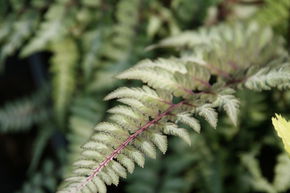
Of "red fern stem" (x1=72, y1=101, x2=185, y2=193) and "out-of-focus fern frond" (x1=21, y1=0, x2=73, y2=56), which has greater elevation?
"out-of-focus fern frond" (x1=21, y1=0, x2=73, y2=56)

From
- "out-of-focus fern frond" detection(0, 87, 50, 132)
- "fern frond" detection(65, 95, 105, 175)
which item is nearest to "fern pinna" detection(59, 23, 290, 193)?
"fern frond" detection(65, 95, 105, 175)

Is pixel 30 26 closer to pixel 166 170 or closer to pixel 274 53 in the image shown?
pixel 166 170

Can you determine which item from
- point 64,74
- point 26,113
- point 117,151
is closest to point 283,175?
point 117,151

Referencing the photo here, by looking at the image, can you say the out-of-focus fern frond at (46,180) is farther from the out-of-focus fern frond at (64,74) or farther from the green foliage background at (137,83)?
the out-of-focus fern frond at (64,74)

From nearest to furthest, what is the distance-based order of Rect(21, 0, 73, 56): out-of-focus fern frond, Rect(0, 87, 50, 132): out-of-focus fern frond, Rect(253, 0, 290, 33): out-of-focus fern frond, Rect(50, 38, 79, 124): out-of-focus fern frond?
Rect(253, 0, 290, 33): out-of-focus fern frond, Rect(21, 0, 73, 56): out-of-focus fern frond, Rect(50, 38, 79, 124): out-of-focus fern frond, Rect(0, 87, 50, 132): out-of-focus fern frond

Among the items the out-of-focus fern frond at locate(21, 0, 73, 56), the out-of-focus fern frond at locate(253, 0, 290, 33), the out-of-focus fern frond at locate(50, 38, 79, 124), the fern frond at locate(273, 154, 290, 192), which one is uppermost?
the out-of-focus fern frond at locate(21, 0, 73, 56)

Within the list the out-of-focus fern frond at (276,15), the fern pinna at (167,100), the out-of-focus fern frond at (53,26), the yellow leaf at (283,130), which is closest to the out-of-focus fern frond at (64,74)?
the out-of-focus fern frond at (53,26)

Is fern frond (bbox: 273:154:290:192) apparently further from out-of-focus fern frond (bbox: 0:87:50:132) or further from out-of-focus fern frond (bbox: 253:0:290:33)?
out-of-focus fern frond (bbox: 0:87:50:132)
